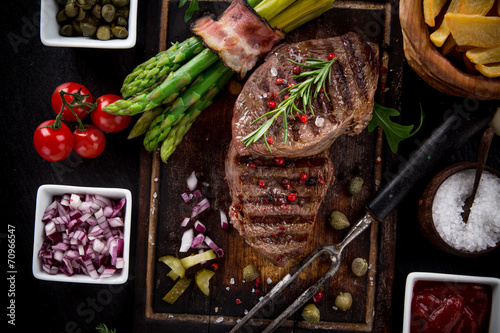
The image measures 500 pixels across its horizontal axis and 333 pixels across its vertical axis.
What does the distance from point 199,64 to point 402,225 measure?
2335 mm

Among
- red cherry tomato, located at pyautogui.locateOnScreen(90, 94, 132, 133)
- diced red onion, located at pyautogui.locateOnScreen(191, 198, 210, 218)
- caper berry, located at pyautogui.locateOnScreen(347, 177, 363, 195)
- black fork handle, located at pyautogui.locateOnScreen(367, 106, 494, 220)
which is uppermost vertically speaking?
red cherry tomato, located at pyautogui.locateOnScreen(90, 94, 132, 133)

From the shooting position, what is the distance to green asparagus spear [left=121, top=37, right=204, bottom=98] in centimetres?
348

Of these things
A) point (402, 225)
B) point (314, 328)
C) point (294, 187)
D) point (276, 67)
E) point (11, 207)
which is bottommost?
point (314, 328)

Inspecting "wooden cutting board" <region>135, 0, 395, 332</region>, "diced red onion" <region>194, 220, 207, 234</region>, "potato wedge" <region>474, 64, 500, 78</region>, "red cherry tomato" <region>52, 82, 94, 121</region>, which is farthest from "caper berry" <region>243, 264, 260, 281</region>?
"potato wedge" <region>474, 64, 500, 78</region>

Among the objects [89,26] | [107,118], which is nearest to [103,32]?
[89,26]

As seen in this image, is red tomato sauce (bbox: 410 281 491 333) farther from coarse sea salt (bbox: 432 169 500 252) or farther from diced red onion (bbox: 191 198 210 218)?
diced red onion (bbox: 191 198 210 218)

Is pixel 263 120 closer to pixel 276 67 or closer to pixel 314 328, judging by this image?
pixel 276 67

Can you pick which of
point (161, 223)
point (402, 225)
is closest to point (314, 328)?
point (402, 225)

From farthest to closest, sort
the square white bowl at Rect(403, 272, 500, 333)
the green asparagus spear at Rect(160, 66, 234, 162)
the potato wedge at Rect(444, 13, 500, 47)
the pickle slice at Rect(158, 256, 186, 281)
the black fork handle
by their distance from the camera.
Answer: the pickle slice at Rect(158, 256, 186, 281), the green asparagus spear at Rect(160, 66, 234, 162), the square white bowl at Rect(403, 272, 500, 333), the black fork handle, the potato wedge at Rect(444, 13, 500, 47)

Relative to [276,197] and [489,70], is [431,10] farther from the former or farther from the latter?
[276,197]

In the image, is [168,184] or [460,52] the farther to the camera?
[168,184]

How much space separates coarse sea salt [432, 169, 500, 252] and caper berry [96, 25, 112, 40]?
3.10m

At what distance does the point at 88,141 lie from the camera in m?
3.60

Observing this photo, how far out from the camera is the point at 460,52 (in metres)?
3.13
